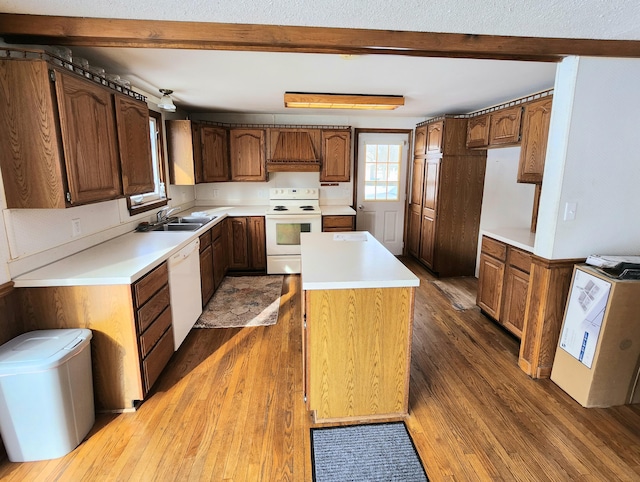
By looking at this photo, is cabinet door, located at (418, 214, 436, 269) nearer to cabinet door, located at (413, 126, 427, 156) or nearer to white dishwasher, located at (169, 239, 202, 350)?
cabinet door, located at (413, 126, 427, 156)

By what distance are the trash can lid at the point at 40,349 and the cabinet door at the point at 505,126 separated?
3776 millimetres

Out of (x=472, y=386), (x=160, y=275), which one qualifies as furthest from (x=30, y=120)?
(x=472, y=386)

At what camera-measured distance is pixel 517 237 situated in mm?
2947

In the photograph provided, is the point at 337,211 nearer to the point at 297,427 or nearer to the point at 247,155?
the point at 247,155

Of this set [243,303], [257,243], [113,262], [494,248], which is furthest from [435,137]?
[113,262]

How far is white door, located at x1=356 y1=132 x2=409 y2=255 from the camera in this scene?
520 centimetres

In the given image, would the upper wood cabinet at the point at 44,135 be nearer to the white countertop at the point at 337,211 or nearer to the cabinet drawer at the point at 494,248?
the white countertop at the point at 337,211

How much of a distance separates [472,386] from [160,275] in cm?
232

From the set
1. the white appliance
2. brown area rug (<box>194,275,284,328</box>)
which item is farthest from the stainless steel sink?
the white appliance

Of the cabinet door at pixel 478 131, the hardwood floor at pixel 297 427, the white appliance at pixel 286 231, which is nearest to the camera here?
the hardwood floor at pixel 297 427

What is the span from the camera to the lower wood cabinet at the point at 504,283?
2768 millimetres

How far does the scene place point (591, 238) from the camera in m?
2.32

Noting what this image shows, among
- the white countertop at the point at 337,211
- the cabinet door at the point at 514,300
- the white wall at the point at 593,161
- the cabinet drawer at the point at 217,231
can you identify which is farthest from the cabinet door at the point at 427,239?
the cabinet drawer at the point at 217,231

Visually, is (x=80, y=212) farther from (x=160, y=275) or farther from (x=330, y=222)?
(x=330, y=222)
